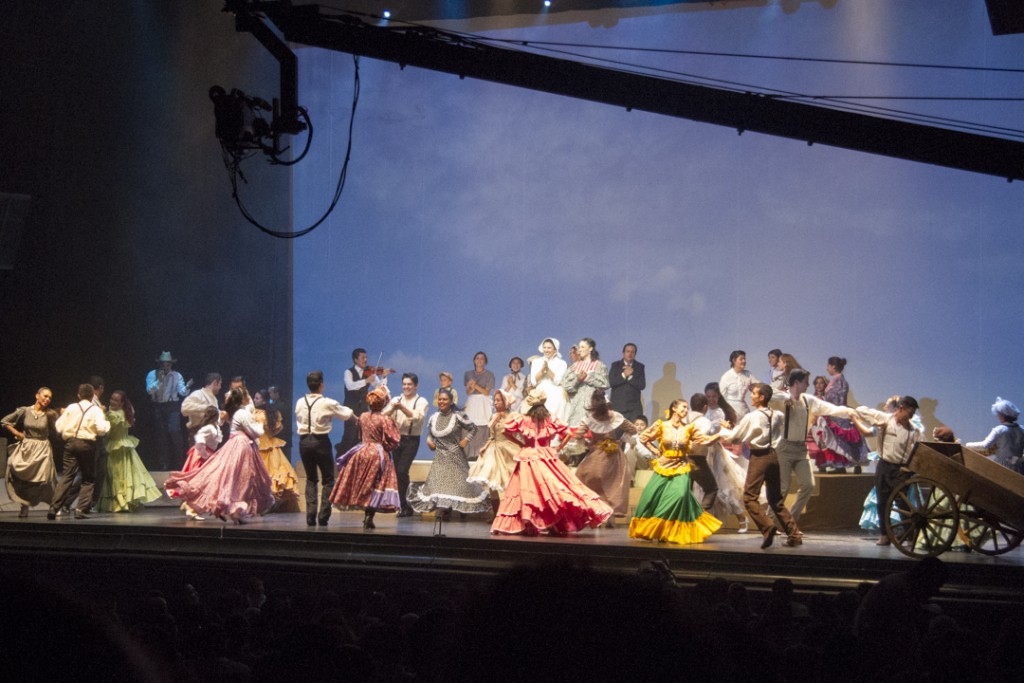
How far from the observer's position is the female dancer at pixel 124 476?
1170 cm

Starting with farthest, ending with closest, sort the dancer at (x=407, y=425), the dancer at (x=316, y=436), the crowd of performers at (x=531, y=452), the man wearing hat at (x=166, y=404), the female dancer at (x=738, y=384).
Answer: the man wearing hat at (x=166, y=404)
the female dancer at (x=738, y=384)
the dancer at (x=407, y=425)
the dancer at (x=316, y=436)
the crowd of performers at (x=531, y=452)

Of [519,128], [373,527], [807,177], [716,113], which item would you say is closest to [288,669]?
[373,527]

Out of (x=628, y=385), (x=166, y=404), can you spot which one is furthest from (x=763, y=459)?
(x=166, y=404)

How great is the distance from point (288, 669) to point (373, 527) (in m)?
7.29

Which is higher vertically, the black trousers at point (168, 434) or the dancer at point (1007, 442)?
the dancer at point (1007, 442)

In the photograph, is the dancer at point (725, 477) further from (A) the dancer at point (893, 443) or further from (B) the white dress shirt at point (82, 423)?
(B) the white dress shirt at point (82, 423)

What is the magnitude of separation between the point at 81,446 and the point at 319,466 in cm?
283

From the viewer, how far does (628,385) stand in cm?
1274

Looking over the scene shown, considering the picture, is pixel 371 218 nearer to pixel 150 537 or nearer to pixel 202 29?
pixel 202 29

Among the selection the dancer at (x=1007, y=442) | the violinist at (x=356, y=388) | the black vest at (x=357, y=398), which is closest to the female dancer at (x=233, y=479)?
the violinist at (x=356, y=388)

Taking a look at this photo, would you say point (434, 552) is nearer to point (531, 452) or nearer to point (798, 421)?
point (531, 452)

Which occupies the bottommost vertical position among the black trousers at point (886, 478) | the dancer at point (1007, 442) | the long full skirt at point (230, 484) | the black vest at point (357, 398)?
the long full skirt at point (230, 484)

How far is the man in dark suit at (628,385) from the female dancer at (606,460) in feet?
6.69

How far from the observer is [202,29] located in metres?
14.8
